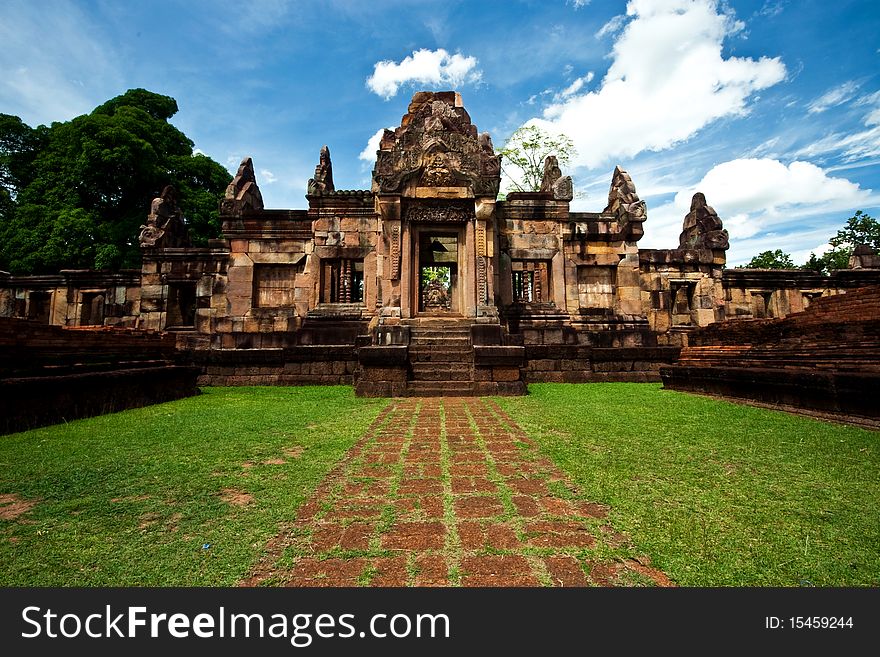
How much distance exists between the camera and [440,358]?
9.18 m

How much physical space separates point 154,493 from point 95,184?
2811cm

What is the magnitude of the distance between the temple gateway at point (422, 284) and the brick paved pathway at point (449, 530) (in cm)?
517

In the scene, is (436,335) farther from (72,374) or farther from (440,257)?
(440,257)

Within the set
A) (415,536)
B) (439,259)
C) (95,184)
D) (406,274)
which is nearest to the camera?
(415,536)

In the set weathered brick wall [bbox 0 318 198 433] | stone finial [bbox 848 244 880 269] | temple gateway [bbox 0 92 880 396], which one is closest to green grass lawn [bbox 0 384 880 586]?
weathered brick wall [bbox 0 318 198 433]

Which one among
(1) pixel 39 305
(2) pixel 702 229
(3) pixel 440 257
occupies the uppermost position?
(2) pixel 702 229

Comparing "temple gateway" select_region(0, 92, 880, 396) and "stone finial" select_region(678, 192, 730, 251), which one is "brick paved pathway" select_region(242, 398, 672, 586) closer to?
"temple gateway" select_region(0, 92, 880, 396)

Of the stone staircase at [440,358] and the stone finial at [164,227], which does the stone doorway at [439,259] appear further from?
the stone finial at [164,227]

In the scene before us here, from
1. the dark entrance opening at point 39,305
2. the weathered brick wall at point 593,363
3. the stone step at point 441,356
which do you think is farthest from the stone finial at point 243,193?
the dark entrance opening at point 39,305

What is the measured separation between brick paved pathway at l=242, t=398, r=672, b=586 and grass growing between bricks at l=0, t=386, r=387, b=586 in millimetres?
236

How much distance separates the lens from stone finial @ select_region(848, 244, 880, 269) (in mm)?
18730

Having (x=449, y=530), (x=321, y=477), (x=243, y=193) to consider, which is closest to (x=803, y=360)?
(x=449, y=530)

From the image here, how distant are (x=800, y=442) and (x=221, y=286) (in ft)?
50.5

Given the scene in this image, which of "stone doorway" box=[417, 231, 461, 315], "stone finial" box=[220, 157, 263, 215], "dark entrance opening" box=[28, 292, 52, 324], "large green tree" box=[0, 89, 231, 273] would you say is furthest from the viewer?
"large green tree" box=[0, 89, 231, 273]
